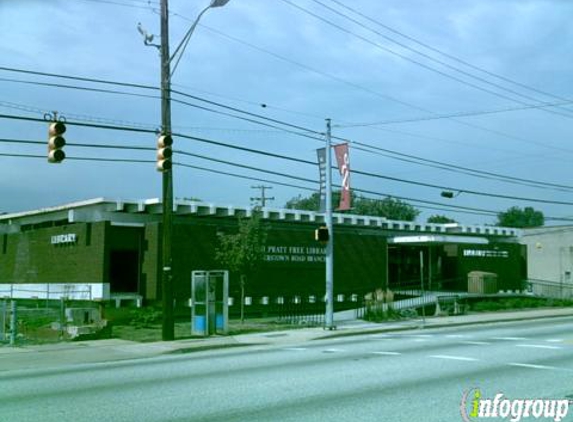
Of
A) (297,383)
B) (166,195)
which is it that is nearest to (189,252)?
(166,195)

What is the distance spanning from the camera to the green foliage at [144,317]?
2675cm

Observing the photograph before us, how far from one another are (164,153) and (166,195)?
1783 millimetres

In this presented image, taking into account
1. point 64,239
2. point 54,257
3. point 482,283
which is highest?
point 64,239

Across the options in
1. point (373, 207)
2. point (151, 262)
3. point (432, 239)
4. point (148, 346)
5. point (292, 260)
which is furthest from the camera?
point (373, 207)

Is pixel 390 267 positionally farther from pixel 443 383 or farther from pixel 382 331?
pixel 443 383

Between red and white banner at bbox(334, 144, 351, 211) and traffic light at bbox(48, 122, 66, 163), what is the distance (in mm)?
10257

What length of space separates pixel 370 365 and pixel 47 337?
1153 centimetres

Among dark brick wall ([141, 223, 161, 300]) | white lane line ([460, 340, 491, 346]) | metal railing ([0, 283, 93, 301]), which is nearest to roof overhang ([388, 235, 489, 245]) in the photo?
dark brick wall ([141, 223, 161, 300])

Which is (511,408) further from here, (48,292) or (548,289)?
(548,289)

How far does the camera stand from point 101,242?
32.3 m

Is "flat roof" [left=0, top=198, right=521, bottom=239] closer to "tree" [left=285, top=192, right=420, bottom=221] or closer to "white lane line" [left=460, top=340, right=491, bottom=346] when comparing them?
"white lane line" [left=460, top=340, right=491, bottom=346]

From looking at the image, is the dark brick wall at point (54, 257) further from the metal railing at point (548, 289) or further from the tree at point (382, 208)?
the tree at point (382, 208)

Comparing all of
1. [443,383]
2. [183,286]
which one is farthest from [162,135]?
[183,286]

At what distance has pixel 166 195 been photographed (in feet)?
69.2
